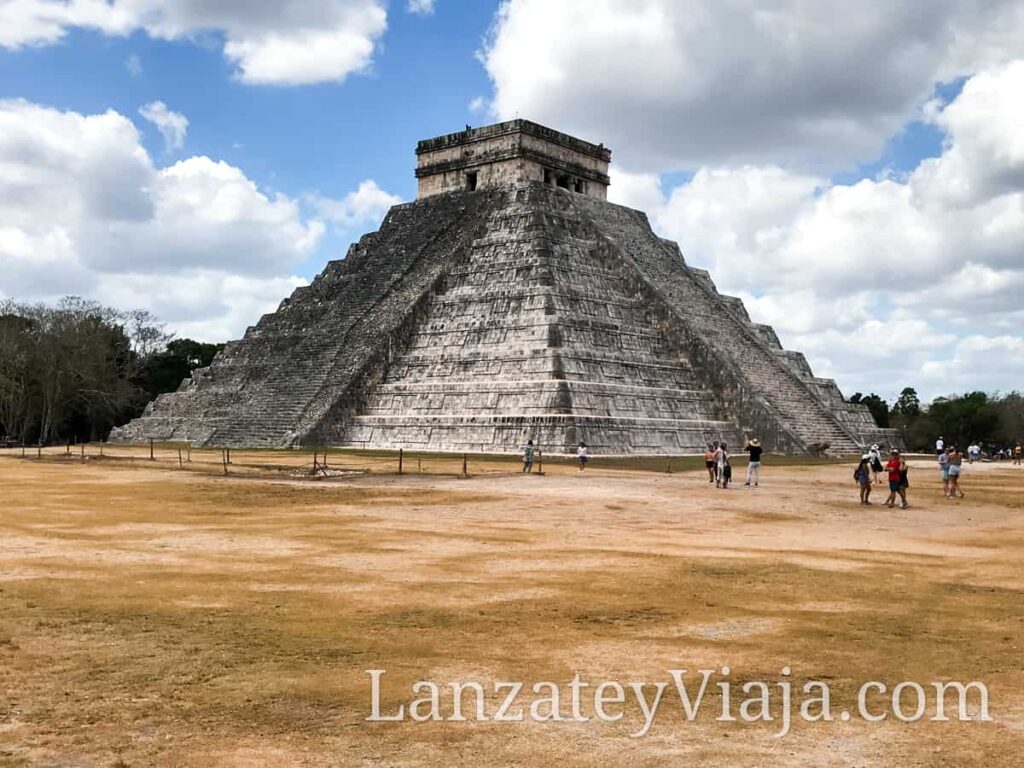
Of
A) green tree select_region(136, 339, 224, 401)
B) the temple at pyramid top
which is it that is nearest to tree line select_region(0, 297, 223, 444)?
green tree select_region(136, 339, 224, 401)

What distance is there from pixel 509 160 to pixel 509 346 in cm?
1153

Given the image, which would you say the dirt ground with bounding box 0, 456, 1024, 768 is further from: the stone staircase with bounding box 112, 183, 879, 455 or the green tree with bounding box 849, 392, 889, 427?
the green tree with bounding box 849, 392, 889, 427

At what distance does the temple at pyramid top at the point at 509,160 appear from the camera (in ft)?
138

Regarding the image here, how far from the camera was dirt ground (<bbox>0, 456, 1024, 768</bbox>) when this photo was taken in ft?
16.9

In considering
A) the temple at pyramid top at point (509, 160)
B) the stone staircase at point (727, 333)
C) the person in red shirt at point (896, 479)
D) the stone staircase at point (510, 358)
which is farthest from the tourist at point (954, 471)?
the temple at pyramid top at point (509, 160)

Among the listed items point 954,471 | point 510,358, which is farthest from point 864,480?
point 510,358

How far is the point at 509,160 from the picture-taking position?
138 ft

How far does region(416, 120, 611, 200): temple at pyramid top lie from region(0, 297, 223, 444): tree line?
20087mm

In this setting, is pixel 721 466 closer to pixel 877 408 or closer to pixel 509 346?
pixel 509 346

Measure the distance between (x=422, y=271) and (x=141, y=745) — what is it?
117 feet

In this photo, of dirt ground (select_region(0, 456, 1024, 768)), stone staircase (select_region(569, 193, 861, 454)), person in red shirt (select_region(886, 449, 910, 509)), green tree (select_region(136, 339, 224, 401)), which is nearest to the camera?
dirt ground (select_region(0, 456, 1024, 768))

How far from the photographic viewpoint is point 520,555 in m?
11.1

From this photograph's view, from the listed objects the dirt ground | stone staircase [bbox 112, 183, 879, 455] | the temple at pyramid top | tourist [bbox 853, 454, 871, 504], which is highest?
the temple at pyramid top

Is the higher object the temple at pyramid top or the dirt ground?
the temple at pyramid top
